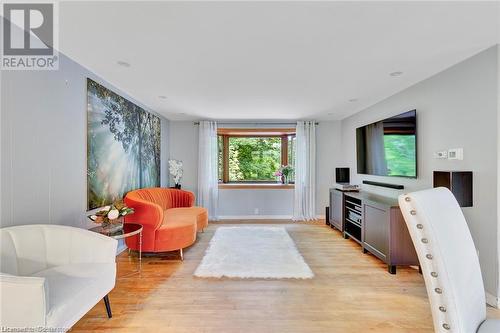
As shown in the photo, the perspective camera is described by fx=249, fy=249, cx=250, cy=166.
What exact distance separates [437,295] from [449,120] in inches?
97.2

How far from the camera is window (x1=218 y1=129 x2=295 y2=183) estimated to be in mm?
6066

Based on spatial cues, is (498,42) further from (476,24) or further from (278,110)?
(278,110)

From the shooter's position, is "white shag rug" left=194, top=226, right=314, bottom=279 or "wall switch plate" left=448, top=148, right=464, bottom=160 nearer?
"wall switch plate" left=448, top=148, right=464, bottom=160

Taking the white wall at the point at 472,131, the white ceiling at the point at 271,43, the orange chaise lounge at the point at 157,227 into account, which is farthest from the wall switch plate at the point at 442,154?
the orange chaise lounge at the point at 157,227

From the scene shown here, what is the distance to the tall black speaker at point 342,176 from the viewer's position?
5254 millimetres

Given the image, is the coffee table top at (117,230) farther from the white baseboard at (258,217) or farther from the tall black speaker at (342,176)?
the tall black speaker at (342,176)

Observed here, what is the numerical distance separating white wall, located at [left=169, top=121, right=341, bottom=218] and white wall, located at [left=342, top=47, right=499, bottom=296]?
2572 mm

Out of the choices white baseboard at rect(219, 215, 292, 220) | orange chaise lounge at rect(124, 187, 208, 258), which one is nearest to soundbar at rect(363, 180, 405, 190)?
white baseboard at rect(219, 215, 292, 220)

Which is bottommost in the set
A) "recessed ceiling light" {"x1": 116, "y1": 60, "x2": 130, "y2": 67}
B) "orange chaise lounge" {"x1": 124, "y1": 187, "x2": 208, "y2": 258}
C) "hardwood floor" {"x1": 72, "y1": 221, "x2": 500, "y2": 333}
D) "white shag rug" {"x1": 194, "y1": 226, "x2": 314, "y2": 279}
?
"hardwood floor" {"x1": 72, "y1": 221, "x2": 500, "y2": 333}

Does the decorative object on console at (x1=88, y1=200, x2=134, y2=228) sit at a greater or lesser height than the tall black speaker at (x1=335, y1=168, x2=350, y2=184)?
lesser

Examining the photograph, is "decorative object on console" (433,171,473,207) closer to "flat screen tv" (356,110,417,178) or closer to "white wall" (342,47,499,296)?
"white wall" (342,47,499,296)

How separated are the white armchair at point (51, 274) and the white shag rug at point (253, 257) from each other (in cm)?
121

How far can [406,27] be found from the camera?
1.86 m

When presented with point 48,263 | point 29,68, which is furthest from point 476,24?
point 48,263
